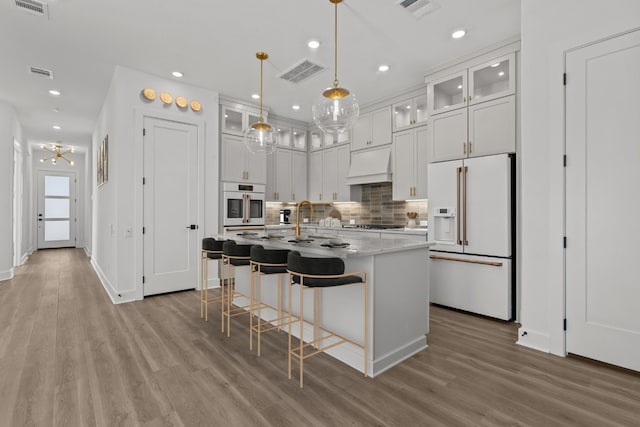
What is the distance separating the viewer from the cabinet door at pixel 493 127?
3582mm

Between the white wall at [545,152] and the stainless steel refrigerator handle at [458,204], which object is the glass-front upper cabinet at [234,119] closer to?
the stainless steel refrigerator handle at [458,204]

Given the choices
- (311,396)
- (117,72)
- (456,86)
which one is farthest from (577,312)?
(117,72)

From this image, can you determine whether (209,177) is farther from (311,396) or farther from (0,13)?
(311,396)

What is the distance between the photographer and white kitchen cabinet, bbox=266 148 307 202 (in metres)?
6.27

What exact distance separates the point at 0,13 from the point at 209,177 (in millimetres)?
2742

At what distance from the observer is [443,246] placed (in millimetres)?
4020

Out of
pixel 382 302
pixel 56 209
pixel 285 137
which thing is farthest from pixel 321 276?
pixel 56 209

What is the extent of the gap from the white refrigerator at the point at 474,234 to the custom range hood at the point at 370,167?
1117 millimetres

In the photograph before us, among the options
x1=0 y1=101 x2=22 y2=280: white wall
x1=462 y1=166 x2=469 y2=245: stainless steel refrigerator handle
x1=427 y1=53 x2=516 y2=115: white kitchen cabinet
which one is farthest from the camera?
x1=0 y1=101 x2=22 y2=280: white wall

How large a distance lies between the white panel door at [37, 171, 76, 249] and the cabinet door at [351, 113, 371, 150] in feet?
33.3

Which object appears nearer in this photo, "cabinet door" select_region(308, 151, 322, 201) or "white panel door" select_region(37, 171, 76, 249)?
"cabinet door" select_region(308, 151, 322, 201)

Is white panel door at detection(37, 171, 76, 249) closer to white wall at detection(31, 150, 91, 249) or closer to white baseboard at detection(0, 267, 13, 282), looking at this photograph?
white wall at detection(31, 150, 91, 249)

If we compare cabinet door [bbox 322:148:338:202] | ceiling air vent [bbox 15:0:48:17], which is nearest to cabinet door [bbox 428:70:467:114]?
cabinet door [bbox 322:148:338:202]

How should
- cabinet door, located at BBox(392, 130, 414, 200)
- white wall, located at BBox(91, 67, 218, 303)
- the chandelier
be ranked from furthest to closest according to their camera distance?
the chandelier
cabinet door, located at BBox(392, 130, 414, 200)
white wall, located at BBox(91, 67, 218, 303)
